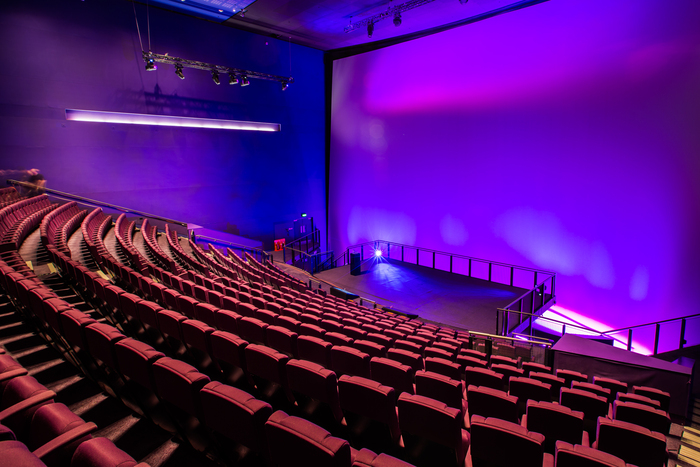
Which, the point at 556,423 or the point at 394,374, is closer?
the point at 556,423

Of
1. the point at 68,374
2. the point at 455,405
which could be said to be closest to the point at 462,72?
the point at 455,405

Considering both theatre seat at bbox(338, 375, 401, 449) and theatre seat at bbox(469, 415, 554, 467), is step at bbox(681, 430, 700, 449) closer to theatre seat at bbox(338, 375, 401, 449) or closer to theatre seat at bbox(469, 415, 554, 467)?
theatre seat at bbox(469, 415, 554, 467)

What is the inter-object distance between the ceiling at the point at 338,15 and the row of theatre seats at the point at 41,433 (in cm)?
1001

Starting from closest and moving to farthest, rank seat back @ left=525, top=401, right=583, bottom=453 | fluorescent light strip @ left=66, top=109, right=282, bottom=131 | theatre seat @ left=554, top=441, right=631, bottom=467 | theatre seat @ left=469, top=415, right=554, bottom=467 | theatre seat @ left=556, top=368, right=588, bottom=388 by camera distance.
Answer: theatre seat @ left=554, top=441, right=631, bottom=467, theatre seat @ left=469, top=415, right=554, bottom=467, seat back @ left=525, top=401, right=583, bottom=453, theatre seat @ left=556, top=368, right=588, bottom=388, fluorescent light strip @ left=66, top=109, right=282, bottom=131

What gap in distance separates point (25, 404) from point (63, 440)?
0.34 metres

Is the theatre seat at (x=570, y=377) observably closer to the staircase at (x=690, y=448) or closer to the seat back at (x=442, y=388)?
the staircase at (x=690, y=448)

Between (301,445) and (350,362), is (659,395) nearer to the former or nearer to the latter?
(350,362)

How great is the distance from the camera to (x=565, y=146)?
822 centimetres

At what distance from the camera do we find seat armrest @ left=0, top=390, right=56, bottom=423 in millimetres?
1337

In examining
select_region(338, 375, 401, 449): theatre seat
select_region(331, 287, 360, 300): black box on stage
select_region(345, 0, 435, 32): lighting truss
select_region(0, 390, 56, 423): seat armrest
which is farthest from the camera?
select_region(345, 0, 435, 32): lighting truss

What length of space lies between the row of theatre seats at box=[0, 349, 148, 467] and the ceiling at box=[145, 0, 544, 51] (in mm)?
10005

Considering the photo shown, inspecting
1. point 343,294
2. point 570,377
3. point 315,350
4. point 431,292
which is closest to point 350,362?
point 315,350

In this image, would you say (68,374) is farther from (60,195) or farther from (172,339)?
(60,195)

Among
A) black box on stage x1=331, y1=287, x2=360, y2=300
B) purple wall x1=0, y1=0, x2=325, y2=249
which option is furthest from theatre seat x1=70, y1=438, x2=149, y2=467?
purple wall x1=0, y1=0, x2=325, y2=249
